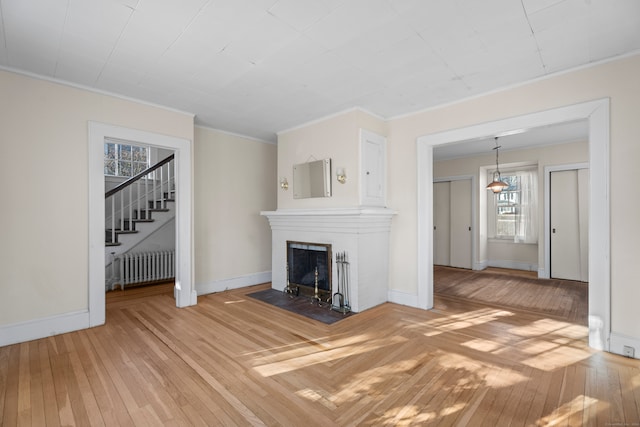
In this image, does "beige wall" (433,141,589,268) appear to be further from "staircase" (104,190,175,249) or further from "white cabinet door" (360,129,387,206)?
"staircase" (104,190,175,249)

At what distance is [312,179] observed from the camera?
15.1 feet

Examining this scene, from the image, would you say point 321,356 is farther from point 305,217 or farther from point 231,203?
point 231,203

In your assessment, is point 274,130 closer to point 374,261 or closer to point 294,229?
point 294,229

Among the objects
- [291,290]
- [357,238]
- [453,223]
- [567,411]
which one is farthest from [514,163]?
[567,411]

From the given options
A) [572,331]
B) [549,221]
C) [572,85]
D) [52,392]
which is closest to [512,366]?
[572,331]

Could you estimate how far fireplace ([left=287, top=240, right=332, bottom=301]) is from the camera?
14.4ft

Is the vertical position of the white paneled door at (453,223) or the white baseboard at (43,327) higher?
the white paneled door at (453,223)

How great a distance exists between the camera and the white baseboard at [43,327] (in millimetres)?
3006

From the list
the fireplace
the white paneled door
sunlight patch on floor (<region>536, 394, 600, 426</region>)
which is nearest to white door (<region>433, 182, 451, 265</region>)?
the white paneled door

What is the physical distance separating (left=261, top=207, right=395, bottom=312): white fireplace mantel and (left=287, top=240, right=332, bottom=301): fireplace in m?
0.11

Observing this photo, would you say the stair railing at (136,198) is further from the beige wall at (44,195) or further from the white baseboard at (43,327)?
the white baseboard at (43,327)

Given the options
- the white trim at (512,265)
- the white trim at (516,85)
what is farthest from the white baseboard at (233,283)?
the white trim at (512,265)

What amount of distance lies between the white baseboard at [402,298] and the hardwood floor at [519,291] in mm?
999

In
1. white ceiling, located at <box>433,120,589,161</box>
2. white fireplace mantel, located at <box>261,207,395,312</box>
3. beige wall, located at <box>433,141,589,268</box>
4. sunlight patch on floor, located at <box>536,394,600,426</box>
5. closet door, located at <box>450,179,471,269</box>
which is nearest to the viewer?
sunlight patch on floor, located at <box>536,394,600,426</box>
